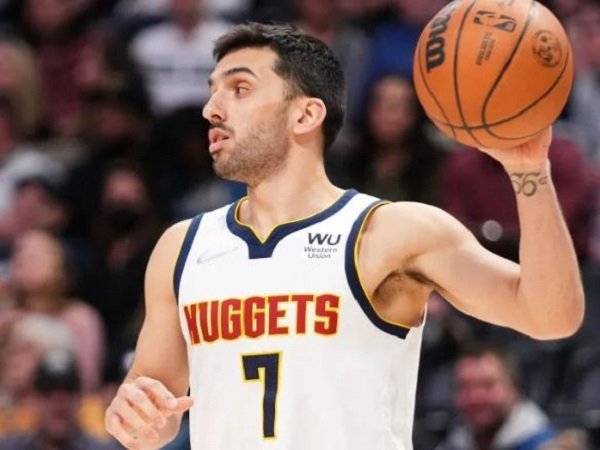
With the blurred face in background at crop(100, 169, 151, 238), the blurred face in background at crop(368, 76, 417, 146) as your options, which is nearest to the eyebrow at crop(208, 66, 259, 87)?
the blurred face in background at crop(368, 76, 417, 146)

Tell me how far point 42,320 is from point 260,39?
418 centimetres

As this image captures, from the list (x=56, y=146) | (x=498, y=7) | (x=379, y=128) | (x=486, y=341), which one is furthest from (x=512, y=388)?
(x=56, y=146)

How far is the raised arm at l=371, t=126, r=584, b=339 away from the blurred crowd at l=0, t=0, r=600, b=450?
285cm

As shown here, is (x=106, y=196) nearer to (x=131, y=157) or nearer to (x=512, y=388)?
(x=131, y=157)

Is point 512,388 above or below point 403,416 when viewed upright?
below

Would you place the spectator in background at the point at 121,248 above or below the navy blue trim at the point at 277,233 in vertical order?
below

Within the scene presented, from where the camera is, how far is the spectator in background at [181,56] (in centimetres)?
1120

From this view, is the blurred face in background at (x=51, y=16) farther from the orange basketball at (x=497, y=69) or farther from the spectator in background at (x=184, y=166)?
the orange basketball at (x=497, y=69)

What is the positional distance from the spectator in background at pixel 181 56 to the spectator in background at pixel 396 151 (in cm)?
179

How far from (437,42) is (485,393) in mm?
3512

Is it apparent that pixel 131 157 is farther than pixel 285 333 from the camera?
Yes

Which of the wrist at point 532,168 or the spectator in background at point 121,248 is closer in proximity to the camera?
the wrist at point 532,168

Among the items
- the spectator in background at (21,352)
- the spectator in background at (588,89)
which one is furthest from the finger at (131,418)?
the spectator in background at (588,89)

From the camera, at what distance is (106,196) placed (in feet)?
33.2
